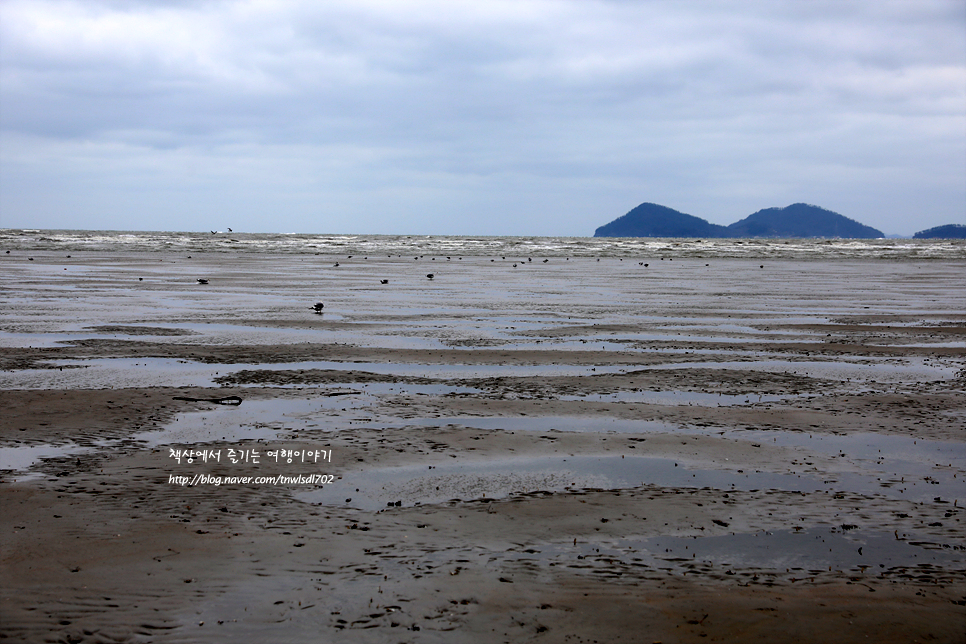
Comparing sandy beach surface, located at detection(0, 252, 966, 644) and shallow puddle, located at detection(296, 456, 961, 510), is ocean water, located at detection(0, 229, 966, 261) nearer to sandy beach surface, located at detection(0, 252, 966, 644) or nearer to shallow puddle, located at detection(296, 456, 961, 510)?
sandy beach surface, located at detection(0, 252, 966, 644)

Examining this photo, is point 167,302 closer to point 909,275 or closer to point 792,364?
point 792,364

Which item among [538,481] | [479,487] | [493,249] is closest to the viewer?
[479,487]

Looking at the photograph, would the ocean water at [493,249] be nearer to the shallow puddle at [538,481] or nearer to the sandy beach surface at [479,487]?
the sandy beach surface at [479,487]

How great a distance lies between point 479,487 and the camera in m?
8.32

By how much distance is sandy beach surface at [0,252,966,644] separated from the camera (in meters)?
5.62

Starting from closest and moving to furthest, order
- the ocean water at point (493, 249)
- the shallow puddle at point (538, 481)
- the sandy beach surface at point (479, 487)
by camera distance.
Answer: the sandy beach surface at point (479, 487), the shallow puddle at point (538, 481), the ocean water at point (493, 249)

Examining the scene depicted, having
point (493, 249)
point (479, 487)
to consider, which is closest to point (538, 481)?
point (479, 487)

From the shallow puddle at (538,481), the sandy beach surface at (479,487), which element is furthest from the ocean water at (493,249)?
the shallow puddle at (538,481)

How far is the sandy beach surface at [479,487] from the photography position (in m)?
5.62

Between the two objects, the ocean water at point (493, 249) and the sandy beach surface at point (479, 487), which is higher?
the ocean water at point (493, 249)

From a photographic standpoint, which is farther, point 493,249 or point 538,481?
point 493,249

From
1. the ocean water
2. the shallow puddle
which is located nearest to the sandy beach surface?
the shallow puddle

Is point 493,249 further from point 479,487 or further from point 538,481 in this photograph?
point 479,487

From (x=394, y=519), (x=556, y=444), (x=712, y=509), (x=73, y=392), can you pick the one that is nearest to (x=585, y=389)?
(x=556, y=444)
